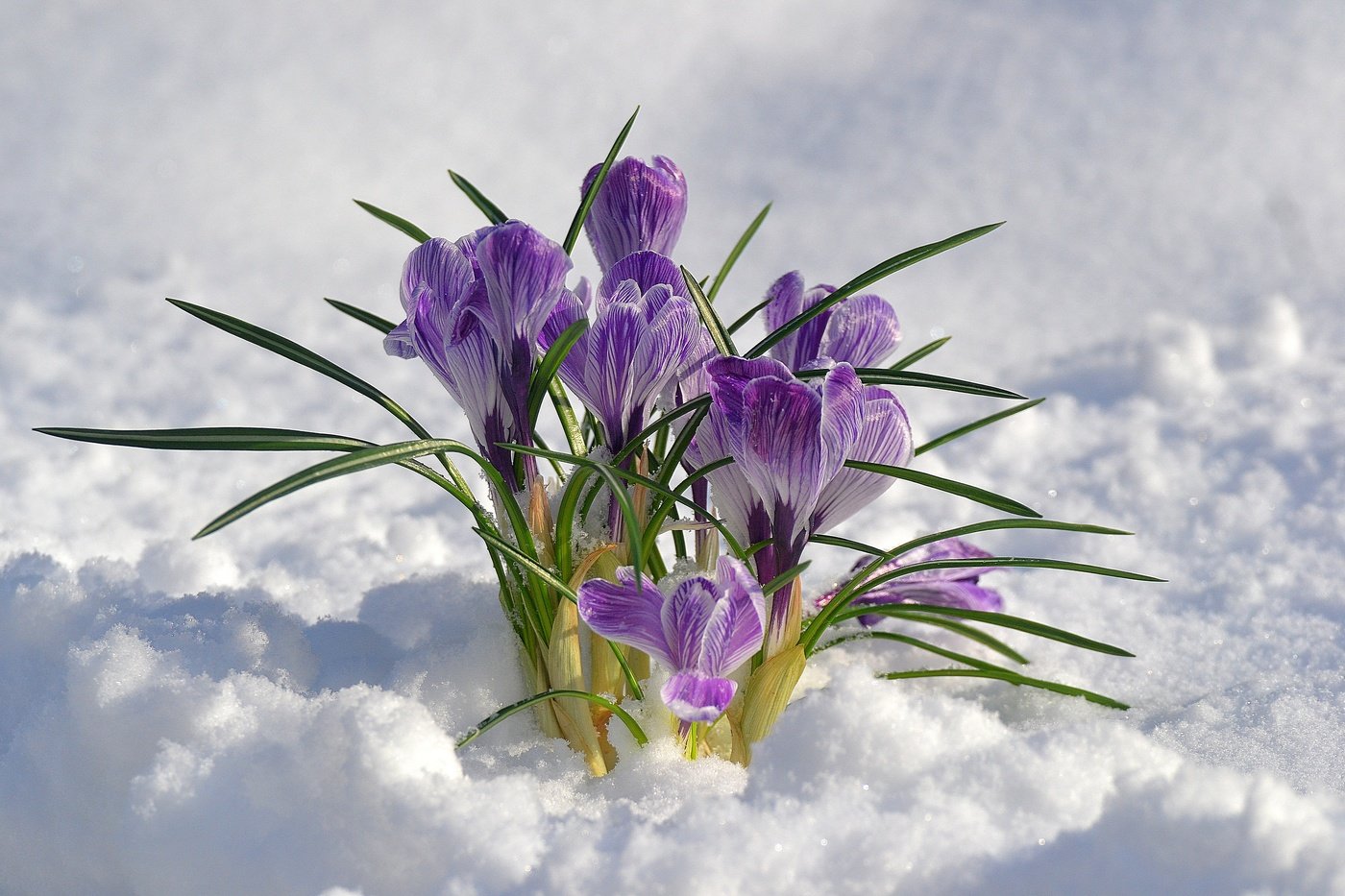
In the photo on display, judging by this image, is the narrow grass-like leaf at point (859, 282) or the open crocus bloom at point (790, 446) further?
the narrow grass-like leaf at point (859, 282)

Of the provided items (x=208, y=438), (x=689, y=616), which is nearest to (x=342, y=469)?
(x=208, y=438)

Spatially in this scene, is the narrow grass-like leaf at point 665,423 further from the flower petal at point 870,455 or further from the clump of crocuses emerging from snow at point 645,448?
the flower petal at point 870,455

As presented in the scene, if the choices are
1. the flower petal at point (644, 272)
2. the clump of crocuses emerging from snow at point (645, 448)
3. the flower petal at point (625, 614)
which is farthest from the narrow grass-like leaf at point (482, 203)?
the flower petal at point (625, 614)

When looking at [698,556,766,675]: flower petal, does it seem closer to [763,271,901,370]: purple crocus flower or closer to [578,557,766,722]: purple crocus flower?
[578,557,766,722]: purple crocus flower

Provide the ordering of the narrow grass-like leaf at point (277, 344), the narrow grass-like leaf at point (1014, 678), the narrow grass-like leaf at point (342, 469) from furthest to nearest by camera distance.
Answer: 1. the narrow grass-like leaf at point (1014, 678)
2. the narrow grass-like leaf at point (277, 344)
3. the narrow grass-like leaf at point (342, 469)

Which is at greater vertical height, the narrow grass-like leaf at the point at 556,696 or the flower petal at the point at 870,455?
the flower petal at the point at 870,455

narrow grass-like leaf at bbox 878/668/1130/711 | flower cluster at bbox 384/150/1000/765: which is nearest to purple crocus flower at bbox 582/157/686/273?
flower cluster at bbox 384/150/1000/765

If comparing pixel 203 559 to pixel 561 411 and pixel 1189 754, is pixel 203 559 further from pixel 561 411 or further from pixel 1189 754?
pixel 1189 754

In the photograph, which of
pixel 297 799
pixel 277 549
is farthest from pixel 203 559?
pixel 297 799
